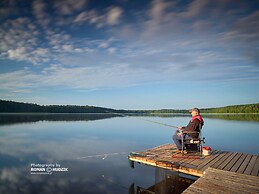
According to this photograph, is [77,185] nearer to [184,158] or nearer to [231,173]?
[184,158]

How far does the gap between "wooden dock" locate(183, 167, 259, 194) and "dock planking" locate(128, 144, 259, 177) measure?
Result: 0.47 m

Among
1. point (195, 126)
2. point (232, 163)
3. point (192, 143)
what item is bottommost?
point (232, 163)

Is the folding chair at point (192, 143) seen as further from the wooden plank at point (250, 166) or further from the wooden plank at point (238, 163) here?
the wooden plank at point (250, 166)

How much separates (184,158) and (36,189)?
17.1 feet

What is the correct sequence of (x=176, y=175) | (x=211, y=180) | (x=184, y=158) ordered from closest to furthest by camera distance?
1. (x=211, y=180)
2. (x=184, y=158)
3. (x=176, y=175)

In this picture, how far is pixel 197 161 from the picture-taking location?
249 inches

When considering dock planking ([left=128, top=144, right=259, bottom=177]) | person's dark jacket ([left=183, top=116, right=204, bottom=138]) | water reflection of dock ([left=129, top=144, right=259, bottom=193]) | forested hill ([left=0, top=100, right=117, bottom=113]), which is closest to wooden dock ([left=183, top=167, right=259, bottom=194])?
water reflection of dock ([left=129, top=144, right=259, bottom=193])

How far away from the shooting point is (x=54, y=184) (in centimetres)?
747

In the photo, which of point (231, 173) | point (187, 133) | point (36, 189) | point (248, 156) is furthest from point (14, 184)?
point (248, 156)

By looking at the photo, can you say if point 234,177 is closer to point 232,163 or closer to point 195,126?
point 232,163

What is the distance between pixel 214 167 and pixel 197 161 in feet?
2.31

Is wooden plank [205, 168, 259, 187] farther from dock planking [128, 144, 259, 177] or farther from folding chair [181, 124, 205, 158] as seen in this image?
folding chair [181, 124, 205, 158]

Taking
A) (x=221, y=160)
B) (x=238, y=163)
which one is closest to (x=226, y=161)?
(x=221, y=160)

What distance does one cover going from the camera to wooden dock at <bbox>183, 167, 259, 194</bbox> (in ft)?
13.3
